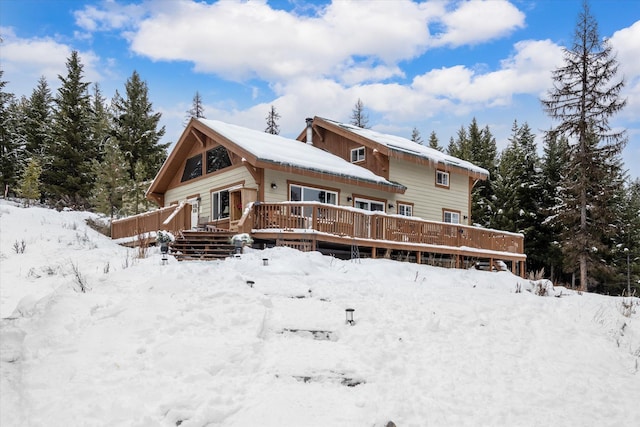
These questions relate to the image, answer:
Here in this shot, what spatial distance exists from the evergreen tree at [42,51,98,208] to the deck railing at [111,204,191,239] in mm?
13987

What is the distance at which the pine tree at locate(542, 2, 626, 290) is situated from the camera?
80.9 feet

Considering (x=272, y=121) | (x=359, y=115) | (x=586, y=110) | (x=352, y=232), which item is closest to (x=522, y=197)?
(x=586, y=110)

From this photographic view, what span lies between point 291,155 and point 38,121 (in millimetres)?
28607

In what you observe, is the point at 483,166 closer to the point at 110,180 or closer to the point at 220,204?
the point at 220,204

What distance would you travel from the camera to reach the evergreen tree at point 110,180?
A: 2856 centimetres

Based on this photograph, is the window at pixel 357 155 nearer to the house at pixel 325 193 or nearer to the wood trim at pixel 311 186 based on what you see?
the house at pixel 325 193

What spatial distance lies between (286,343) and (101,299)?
2780 millimetres

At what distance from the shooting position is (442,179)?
23.4m

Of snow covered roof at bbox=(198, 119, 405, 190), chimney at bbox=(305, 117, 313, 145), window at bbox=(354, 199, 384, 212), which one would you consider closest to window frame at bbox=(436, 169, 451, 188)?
snow covered roof at bbox=(198, 119, 405, 190)

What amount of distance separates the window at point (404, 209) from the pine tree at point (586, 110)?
30.6 ft

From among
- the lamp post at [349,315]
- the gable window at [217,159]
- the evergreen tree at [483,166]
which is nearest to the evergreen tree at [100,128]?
the gable window at [217,159]

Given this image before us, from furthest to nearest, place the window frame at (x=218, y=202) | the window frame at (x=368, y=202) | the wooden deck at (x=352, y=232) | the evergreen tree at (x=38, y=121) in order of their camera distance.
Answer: the evergreen tree at (x=38, y=121), the window frame at (x=368, y=202), the window frame at (x=218, y=202), the wooden deck at (x=352, y=232)

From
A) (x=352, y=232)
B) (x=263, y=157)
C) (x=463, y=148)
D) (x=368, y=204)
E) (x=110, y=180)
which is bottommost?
(x=352, y=232)

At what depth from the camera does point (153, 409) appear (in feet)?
15.8
